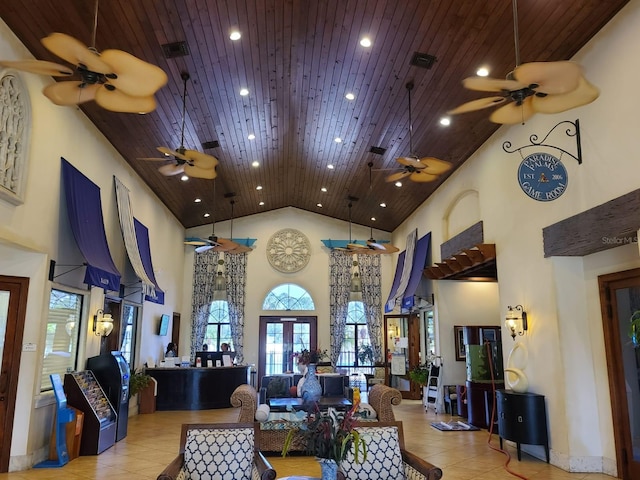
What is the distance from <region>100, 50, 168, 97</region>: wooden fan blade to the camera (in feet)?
11.8

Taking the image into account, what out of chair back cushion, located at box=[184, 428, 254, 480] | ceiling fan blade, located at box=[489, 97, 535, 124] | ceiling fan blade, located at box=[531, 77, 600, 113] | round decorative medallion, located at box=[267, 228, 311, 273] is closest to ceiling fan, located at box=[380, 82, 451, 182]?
ceiling fan blade, located at box=[489, 97, 535, 124]

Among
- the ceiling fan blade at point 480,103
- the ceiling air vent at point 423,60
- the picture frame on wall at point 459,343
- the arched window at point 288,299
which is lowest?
the picture frame on wall at point 459,343

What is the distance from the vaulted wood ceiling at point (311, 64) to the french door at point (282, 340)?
5311mm

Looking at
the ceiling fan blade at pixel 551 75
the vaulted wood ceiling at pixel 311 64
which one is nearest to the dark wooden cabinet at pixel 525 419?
the vaulted wood ceiling at pixel 311 64

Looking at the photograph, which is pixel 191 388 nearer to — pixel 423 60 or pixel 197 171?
pixel 197 171

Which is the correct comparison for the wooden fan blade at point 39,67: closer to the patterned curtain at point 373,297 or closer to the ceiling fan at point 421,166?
the ceiling fan at point 421,166

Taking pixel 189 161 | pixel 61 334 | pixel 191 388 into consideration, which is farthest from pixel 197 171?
pixel 191 388

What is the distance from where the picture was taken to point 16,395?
614 centimetres

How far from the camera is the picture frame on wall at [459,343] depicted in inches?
433

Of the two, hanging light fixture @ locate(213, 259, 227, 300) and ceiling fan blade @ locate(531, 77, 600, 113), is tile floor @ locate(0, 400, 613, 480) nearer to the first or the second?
ceiling fan blade @ locate(531, 77, 600, 113)

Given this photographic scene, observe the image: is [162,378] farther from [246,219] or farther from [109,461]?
[246,219]

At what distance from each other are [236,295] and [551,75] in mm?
12196

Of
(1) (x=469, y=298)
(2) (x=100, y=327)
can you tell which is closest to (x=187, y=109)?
(2) (x=100, y=327)

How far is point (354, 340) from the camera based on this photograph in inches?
589
